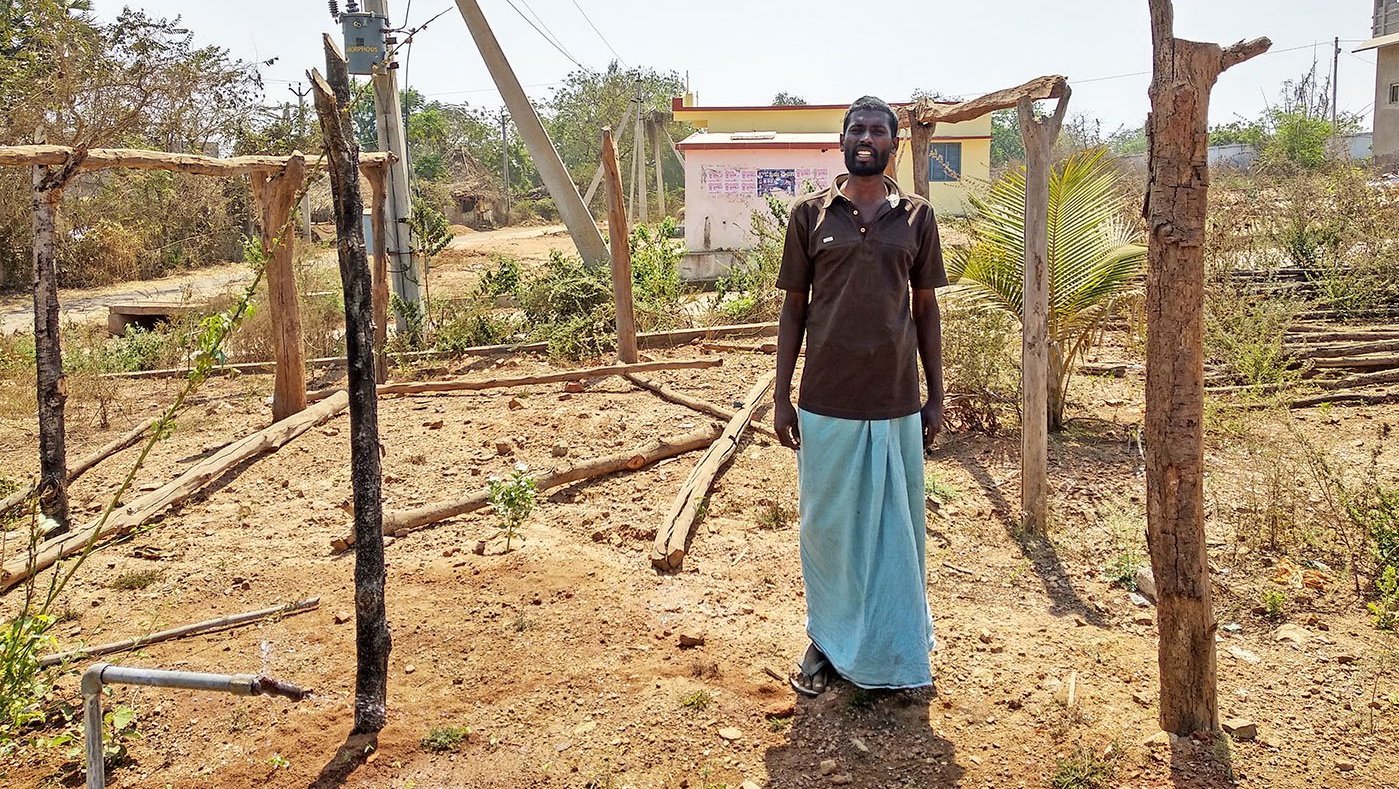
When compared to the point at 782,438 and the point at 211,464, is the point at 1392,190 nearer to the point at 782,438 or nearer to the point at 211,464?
the point at 782,438

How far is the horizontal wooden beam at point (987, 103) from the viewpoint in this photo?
15.3ft

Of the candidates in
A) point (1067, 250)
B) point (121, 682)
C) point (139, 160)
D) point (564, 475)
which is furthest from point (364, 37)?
point (121, 682)

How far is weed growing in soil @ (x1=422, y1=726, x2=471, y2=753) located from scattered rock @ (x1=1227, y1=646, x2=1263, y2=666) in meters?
2.63

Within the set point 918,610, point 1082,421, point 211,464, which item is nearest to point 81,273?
point 211,464

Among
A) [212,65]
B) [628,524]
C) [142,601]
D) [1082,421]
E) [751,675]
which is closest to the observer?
[751,675]

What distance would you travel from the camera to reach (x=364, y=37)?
1018cm

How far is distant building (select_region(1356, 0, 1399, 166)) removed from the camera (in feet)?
79.9

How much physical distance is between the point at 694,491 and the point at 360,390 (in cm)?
261

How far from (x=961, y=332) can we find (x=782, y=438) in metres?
3.82

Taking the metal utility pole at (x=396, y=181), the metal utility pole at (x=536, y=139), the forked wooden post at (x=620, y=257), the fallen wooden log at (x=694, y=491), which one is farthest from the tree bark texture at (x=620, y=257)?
the metal utility pole at (x=536, y=139)

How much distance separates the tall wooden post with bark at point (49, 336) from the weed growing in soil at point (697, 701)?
12.0 ft

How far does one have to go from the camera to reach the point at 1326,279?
897cm

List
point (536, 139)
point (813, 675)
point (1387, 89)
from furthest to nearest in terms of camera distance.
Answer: point (1387, 89) → point (536, 139) → point (813, 675)

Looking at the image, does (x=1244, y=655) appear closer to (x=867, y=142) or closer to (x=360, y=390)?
(x=867, y=142)
